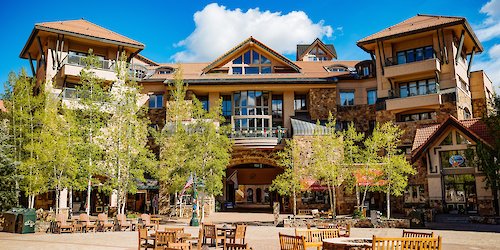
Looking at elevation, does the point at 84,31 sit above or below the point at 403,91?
above

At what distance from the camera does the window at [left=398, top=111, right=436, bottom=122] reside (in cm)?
3406

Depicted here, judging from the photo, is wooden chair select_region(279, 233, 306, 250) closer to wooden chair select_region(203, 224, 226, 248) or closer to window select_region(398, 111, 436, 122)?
wooden chair select_region(203, 224, 226, 248)

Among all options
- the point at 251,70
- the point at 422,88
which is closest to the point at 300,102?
the point at 251,70

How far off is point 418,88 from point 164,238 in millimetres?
28442

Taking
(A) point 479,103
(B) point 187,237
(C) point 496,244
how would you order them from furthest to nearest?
(A) point 479,103, (C) point 496,244, (B) point 187,237

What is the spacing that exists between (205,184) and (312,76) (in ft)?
52.0

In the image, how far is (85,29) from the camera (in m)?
35.1

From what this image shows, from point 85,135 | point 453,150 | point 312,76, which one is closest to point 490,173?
point 453,150

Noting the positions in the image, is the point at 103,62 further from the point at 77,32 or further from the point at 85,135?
the point at 85,135

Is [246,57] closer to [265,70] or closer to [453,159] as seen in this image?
[265,70]

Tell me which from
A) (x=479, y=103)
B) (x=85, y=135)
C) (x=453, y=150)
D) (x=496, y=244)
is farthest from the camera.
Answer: (x=479, y=103)

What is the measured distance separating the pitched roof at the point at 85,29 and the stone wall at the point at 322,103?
50.0 ft

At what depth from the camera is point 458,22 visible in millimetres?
32656

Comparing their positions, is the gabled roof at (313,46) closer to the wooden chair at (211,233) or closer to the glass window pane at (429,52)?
the glass window pane at (429,52)
